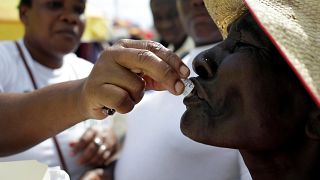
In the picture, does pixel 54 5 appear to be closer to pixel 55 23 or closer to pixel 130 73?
pixel 55 23

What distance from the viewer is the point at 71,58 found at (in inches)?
88.3

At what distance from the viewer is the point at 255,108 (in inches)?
33.6

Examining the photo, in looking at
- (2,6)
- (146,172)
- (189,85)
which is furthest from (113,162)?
(2,6)

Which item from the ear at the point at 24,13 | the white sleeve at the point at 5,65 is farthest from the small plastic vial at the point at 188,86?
the ear at the point at 24,13

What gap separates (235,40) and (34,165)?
1.56ft

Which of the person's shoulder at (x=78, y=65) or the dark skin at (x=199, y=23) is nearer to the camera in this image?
the dark skin at (x=199, y=23)

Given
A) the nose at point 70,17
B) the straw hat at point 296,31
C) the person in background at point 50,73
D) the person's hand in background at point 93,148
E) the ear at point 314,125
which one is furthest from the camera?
the nose at point 70,17

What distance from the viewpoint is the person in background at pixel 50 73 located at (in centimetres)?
128

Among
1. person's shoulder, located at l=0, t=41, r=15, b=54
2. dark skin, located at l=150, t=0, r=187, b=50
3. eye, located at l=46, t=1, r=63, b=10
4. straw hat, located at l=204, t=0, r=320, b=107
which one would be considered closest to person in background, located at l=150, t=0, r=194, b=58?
dark skin, located at l=150, t=0, r=187, b=50

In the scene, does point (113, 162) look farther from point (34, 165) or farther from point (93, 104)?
point (34, 165)

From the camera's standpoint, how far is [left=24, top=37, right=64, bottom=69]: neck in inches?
81.5

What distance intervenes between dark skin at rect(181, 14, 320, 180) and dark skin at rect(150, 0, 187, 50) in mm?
2201

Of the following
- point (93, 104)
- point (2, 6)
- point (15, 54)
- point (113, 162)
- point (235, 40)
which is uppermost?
point (235, 40)

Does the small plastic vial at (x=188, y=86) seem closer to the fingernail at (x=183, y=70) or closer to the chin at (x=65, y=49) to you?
the fingernail at (x=183, y=70)
